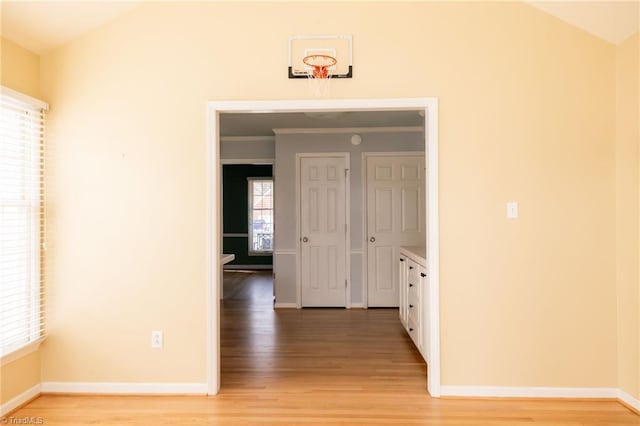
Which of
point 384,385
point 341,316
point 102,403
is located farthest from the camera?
point 341,316

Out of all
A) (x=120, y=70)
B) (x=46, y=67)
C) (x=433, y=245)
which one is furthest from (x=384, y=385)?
(x=46, y=67)

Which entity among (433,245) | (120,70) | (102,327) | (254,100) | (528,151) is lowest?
(102,327)

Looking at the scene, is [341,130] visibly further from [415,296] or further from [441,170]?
[441,170]

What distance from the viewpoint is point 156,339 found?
3104 millimetres

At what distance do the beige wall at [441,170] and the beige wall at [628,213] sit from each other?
6cm

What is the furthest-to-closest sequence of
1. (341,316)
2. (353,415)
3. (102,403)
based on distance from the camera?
(341,316) < (102,403) < (353,415)

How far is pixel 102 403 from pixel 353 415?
1.66 metres

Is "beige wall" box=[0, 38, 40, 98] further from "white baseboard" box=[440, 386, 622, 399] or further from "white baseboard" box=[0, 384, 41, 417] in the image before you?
"white baseboard" box=[440, 386, 622, 399]

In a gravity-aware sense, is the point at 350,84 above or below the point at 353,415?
above

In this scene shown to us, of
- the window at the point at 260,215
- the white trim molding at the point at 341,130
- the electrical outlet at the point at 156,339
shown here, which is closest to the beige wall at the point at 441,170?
the electrical outlet at the point at 156,339

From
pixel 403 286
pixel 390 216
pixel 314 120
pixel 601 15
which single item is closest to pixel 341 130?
pixel 314 120

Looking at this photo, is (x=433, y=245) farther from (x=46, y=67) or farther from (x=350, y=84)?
(x=46, y=67)

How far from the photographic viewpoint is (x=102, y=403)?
2.96 m

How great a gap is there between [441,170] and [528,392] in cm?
160
